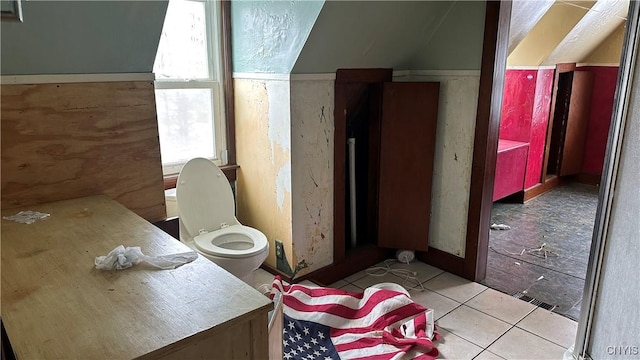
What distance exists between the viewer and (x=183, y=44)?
2.63m

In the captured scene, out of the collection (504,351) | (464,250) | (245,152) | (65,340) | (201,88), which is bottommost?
(504,351)

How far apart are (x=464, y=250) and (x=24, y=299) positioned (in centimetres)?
247

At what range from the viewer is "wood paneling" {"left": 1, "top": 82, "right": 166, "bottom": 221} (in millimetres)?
1758

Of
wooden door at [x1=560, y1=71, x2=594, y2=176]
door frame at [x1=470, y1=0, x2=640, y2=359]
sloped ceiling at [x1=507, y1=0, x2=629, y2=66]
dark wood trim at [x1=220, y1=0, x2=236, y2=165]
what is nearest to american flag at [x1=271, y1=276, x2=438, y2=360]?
door frame at [x1=470, y1=0, x2=640, y2=359]

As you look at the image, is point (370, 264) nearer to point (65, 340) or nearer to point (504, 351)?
point (504, 351)

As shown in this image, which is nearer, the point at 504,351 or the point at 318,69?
the point at 504,351

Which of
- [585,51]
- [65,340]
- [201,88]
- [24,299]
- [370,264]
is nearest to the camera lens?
[65,340]

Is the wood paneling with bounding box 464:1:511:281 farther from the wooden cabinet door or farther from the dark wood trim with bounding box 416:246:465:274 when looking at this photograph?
the wooden cabinet door

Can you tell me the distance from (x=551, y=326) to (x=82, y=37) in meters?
2.68

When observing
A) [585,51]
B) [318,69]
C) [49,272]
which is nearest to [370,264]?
[318,69]

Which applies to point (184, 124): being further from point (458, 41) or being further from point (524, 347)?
point (524, 347)

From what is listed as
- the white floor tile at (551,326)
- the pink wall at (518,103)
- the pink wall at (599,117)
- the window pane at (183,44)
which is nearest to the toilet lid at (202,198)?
the window pane at (183,44)

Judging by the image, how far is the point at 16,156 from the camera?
5.78ft

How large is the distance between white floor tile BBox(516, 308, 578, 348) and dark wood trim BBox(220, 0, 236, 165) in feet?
6.66
